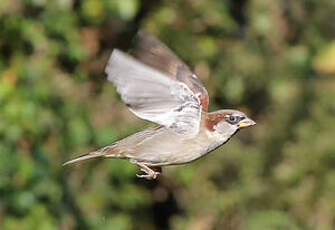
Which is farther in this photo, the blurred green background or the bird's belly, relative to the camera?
the blurred green background

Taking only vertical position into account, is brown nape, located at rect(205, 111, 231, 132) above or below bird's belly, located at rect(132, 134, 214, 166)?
above

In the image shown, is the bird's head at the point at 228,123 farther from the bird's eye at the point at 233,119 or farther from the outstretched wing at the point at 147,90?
the outstretched wing at the point at 147,90

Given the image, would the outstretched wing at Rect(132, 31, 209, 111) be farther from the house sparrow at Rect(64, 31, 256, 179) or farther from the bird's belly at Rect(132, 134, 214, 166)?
the bird's belly at Rect(132, 134, 214, 166)

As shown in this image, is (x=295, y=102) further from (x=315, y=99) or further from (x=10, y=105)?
(x=10, y=105)

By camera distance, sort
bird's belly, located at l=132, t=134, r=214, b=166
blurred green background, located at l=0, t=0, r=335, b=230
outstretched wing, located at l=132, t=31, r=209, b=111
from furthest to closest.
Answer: blurred green background, located at l=0, t=0, r=335, b=230 < bird's belly, located at l=132, t=134, r=214, b=166 < outstretched wing, located at l=132, t=31, r=209, b=111

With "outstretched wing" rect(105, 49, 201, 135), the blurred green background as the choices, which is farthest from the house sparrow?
the blurred green background

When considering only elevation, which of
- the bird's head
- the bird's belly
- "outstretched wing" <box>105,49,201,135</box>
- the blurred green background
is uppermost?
"outstretched wing" <box>105,49,201,135</box>
